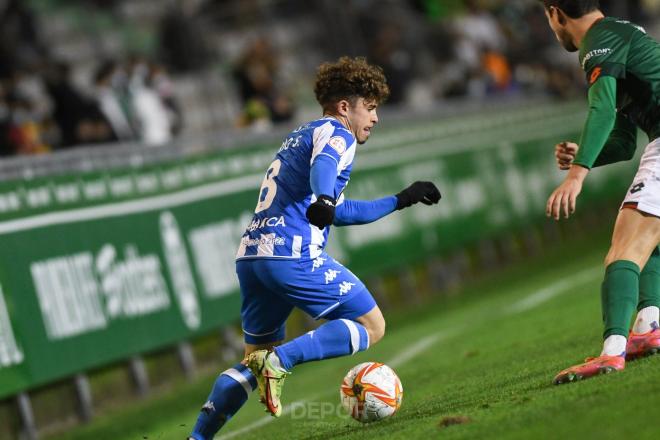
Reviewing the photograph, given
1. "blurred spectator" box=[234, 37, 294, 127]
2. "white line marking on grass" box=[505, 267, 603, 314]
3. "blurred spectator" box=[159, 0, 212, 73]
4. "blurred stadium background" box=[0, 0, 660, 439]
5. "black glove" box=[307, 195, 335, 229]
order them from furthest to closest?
"blurred spectator" box=[159, 0, 212, 73] < "blurred spectator" box=[234, 37, 294, 127] < "white line marking on grass" box=[505, 267, 603, 314] < "blurred stadium background" box=[0, 0, 660, 439] < "black glove" box=[307, 195, 335, 229]

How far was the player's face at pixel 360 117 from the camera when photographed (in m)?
7.46

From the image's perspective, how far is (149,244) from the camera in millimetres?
13039

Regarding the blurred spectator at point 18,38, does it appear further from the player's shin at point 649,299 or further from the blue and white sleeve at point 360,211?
the player's shin at point 649,299

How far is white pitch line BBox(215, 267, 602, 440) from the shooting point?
9.59 m

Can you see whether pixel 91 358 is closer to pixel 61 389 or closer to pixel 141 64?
pixel 61 389

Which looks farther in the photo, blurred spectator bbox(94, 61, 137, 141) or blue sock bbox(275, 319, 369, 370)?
blurred spectator bbox(94, 61, 137, 141)

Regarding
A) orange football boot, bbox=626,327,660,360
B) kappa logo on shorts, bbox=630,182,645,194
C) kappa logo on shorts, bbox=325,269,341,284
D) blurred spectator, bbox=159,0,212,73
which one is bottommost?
orange football boot, bbox=626,327,660,360

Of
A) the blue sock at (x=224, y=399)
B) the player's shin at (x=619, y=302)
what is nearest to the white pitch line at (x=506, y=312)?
the blue sock at (x=224, y=399)

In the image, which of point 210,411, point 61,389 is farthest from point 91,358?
point 210,411

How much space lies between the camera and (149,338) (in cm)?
1276

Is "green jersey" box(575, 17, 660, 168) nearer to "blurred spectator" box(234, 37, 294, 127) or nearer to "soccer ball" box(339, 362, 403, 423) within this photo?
"soccer ball" box(339, 362, 403, 423)

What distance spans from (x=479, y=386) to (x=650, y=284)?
1407mm

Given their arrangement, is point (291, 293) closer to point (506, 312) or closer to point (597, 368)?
point (597, 368)

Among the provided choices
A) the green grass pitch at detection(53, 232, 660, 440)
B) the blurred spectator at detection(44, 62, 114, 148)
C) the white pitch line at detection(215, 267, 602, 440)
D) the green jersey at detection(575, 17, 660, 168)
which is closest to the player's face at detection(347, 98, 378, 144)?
the green jersey at detection(575, 17, 660, 168)
